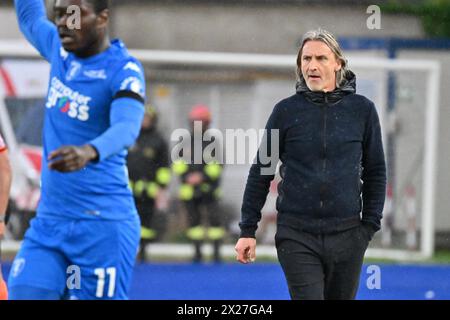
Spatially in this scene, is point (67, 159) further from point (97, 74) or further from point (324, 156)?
point (324, 156)

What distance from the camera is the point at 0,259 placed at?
13.6 meters

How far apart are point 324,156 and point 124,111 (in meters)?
1.02

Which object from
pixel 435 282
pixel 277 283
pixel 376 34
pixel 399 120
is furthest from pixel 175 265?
pixel 376 34

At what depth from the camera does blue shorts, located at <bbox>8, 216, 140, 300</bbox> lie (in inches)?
223

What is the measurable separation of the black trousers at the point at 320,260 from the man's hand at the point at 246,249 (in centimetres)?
13

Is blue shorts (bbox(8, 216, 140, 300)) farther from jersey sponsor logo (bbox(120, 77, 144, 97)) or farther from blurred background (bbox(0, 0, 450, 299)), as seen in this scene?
blurred background (bbox(0, 0, 450, 299))

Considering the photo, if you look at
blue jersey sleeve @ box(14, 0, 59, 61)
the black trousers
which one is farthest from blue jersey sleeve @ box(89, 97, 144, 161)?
the black trousers

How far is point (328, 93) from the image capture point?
19.2 feet

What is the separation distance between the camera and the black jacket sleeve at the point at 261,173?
5.87 meters

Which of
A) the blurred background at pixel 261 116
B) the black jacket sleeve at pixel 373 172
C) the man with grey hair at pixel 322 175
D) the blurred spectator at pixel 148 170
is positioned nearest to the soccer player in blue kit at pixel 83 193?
the man with grey hair at pixel 322 175

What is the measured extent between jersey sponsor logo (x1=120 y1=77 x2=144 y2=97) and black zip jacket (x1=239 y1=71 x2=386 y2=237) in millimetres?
682

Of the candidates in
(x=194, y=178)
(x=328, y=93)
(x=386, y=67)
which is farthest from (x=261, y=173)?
(x=386, y=67)
